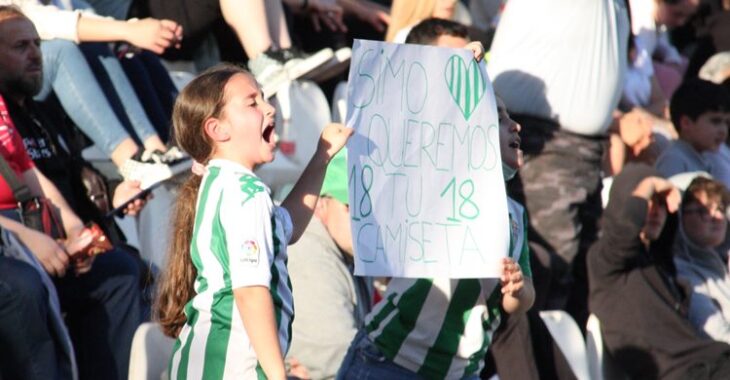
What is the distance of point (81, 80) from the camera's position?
6527 mm

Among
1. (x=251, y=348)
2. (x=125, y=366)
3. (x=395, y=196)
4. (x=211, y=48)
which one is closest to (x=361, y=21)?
(x=211, y=48)

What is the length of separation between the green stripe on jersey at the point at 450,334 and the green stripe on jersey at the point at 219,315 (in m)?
1.08

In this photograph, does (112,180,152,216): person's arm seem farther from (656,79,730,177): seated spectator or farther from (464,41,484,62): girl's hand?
(656,79,730,177): seated spectator

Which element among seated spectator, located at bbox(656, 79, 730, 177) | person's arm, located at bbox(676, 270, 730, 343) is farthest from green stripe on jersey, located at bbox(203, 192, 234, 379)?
seated spectator, located at bbox(656, 79, 730, 177)

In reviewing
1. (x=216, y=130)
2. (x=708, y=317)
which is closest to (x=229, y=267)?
(x=216, y=130)

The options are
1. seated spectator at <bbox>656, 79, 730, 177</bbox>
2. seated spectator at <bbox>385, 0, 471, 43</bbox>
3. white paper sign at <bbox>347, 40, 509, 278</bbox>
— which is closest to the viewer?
white paper sign at <bbox>347, 40, 509, 278</bbox>

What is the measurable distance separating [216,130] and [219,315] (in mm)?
515

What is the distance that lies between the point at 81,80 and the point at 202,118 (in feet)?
7.92

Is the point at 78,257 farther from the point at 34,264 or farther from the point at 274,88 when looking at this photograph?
the point at 274,88

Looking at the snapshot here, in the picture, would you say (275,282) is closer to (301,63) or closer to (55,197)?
(55,197)

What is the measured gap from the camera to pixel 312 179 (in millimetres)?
4336

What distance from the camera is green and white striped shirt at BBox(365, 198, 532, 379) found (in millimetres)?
4973

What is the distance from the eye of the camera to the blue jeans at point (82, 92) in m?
6.53

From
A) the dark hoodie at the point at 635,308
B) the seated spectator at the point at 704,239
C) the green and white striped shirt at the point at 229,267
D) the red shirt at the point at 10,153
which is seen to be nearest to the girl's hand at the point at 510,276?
the green and white striped shirt at the point at 229,267
